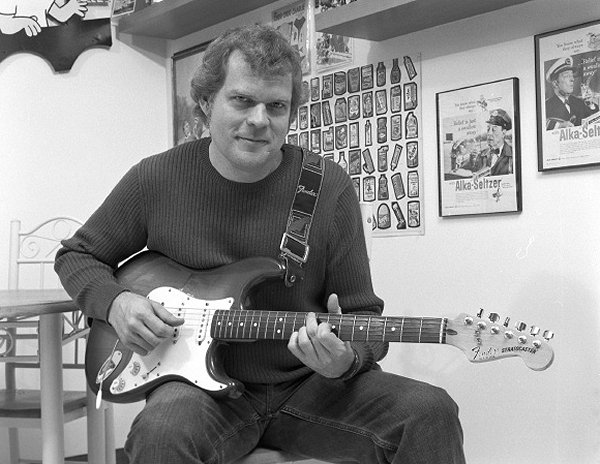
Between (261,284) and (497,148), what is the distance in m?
0.94

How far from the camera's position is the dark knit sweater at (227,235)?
1.69 m

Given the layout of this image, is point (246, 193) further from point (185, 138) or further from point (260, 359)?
point (185, 138)

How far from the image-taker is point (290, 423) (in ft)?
5.22

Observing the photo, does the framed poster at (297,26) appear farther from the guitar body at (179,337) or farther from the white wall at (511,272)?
the guitar body at (179,337)

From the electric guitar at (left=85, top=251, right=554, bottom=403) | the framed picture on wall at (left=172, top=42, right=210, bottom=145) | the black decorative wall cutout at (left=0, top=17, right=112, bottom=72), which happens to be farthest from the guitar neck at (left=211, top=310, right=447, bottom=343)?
the black decorative wall cutout at (left=0, top=17, right=112, bottom=72)

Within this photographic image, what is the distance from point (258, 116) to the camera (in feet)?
5.38

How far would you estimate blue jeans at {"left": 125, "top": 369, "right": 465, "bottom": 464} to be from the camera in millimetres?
1393

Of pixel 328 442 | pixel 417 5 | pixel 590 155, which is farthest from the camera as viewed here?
pixel 417 5

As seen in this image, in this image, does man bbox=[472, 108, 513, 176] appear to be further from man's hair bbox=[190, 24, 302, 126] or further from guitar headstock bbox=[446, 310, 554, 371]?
guitar headstock bbox=[446, 310, 554, 371]

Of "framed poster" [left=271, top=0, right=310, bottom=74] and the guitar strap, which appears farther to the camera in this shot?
"framed poster" [left=271, top=0, right=310, bottom=74]

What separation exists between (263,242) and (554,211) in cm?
88

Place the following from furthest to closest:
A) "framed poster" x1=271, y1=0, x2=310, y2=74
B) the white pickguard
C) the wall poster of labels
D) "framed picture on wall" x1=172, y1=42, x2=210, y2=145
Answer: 1. "framed picture on wall" x1=172, y1=42, x2=210, y2=145
2. "framed poster" x1=271, y1=0, x2=310, y2=74
3. the wall poster of labels
4. the white pickguard

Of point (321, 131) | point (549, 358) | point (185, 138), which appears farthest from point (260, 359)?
point (185, 138)

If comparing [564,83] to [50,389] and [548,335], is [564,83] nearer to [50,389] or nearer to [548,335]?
[548,335]
